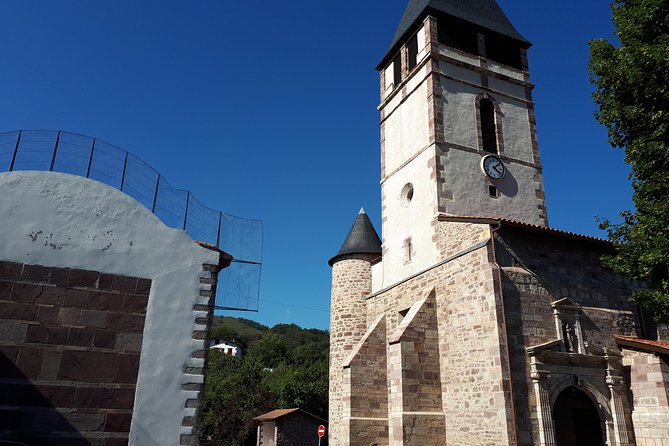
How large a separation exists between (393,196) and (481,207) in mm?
3066

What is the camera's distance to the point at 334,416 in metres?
15.9

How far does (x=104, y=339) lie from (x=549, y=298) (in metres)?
9.90

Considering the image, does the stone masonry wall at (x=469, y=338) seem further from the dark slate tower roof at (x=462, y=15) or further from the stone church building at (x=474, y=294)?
the dark slate tower roof at (x=462, y=15)

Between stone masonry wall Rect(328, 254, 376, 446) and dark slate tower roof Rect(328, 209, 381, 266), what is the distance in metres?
0.22

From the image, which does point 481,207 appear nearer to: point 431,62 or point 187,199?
point 431,62

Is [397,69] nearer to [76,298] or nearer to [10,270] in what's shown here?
[76,298]

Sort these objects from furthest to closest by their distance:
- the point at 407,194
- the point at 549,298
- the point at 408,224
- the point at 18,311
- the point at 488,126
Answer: the point at 488,126
the point at 407,194
the point at 408,224
the point at 549,298
the point at 18,311

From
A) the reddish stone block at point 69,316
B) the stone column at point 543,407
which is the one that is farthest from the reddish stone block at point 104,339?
the stone column at point 543,407

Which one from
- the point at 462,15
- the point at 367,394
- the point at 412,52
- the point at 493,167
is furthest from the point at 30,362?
the point at 462,15

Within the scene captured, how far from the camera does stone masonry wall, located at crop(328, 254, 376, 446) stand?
16.2 metres

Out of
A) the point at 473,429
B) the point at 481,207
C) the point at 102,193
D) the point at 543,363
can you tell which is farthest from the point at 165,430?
the point at 481,207

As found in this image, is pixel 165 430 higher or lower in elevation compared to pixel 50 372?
lower

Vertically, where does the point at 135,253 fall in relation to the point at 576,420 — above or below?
above

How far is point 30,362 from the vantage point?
618 cm
